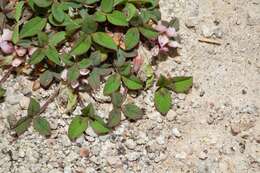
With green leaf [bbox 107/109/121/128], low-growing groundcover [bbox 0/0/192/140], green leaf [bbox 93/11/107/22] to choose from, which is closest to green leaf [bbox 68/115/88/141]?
low-growing groundcover [bbox 0/0/192/140]

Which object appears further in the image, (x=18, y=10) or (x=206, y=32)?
(x=206, y=32)

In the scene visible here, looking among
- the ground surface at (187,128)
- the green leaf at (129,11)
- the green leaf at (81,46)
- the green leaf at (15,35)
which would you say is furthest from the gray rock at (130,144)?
the green leaf at (15,35)

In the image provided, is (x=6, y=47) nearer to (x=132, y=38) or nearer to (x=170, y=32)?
(x=132, y=38)

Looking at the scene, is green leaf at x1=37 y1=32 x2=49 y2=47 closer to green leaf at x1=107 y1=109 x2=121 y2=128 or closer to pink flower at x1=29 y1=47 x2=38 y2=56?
pink flower at x1=29 y1=47 x2=38 y2=56

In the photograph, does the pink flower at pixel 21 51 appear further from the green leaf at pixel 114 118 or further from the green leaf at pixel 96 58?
the green leaf at pixel 114 118

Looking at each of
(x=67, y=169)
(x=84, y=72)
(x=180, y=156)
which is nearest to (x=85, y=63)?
(x=84, y=72)
